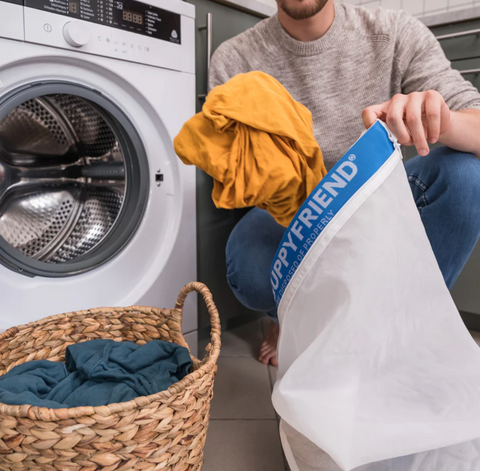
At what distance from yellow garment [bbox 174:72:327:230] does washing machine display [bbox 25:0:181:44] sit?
0.95 feet

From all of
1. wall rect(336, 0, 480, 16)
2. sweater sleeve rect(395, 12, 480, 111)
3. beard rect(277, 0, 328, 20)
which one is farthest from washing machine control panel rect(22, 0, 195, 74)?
wall rect(336, 0, 480, 16)

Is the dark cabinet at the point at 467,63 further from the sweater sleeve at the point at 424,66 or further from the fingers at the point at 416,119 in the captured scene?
the fingers at the point at 416,119

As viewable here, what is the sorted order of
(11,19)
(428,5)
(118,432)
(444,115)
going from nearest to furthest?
(118,432) < (444,115) < (11,19) < (428,5)

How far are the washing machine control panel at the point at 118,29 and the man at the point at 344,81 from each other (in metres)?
0.10

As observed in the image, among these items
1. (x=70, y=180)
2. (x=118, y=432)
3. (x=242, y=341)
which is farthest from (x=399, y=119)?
(x=242, y=341)

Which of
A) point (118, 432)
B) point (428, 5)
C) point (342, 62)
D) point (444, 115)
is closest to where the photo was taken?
point (118, 432)

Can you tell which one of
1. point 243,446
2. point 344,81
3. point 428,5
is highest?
point 428,5

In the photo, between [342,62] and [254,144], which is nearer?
[254,144]

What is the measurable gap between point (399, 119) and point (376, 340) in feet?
0.96

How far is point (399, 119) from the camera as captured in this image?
570 mm

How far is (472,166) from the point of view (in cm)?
74

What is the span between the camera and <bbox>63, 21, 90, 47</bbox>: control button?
75 centimetres

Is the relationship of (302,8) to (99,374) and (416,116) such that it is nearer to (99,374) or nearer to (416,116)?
(416,116)

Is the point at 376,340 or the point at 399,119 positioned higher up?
the point at 399,119
